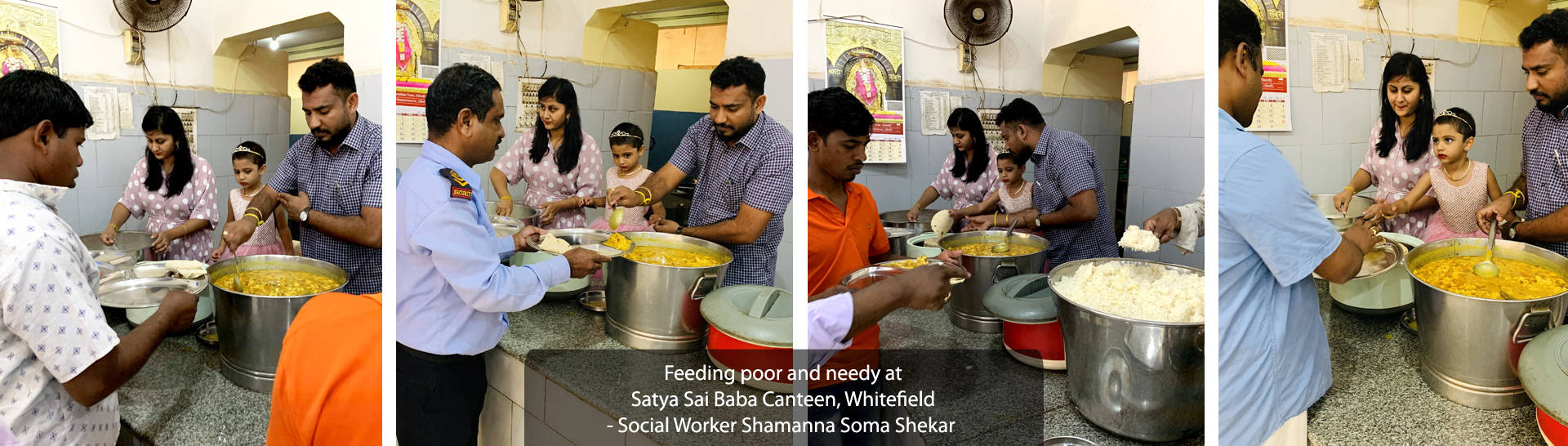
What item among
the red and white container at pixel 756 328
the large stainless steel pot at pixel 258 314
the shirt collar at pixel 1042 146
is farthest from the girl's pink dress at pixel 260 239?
the shirt collar at pixel 1042 146

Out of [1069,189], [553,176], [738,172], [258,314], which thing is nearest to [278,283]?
[258,314]

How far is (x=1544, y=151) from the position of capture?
55.3 inches

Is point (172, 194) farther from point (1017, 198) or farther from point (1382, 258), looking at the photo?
point (1382, 258)

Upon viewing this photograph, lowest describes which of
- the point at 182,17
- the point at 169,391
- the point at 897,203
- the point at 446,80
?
the point at 169,391

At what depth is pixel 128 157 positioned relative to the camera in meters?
2.08

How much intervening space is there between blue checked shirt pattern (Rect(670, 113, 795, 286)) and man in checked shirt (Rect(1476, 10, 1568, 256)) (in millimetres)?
1370

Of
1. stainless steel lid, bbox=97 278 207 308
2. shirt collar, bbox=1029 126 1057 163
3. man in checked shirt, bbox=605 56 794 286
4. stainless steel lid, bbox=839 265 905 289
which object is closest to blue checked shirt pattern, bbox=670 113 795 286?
man in checked shirt, bbox=605 56 794 286

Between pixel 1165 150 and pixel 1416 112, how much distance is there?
522mm

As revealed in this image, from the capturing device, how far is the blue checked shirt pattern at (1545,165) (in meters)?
1.40

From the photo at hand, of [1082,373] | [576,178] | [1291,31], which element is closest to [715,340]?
[576,178]

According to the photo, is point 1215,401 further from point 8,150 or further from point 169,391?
point 8,150

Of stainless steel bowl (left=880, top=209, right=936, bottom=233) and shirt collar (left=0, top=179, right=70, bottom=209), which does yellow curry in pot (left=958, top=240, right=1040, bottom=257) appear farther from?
shirt collar (left=0, top=179, right=70, bottom=209)

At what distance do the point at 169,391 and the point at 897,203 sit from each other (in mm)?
2125

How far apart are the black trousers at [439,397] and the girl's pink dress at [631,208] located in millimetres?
552
